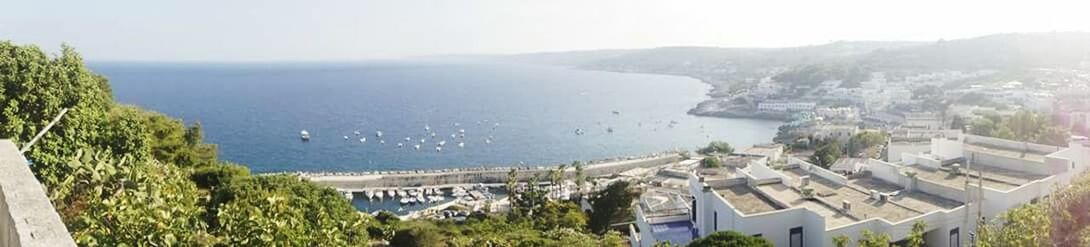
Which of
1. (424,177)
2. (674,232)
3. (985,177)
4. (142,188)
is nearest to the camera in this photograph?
(142,188)

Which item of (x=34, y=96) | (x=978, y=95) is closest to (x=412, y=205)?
(x=34, y=96)

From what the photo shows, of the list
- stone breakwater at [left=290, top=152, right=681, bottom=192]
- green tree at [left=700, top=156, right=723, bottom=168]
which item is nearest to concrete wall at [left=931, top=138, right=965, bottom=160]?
green tree at [left=700, top=156, right=723, bottom=168]

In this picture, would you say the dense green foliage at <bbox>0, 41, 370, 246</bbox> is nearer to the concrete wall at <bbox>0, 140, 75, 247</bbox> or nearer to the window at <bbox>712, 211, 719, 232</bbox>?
the concrete wall at <bbox>0, 140, 75, 247</bbox>

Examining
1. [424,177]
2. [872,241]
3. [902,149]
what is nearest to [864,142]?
[902,149]

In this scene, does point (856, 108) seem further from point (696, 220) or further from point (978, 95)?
point (696, 220)

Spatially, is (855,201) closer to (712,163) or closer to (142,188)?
(142,188)

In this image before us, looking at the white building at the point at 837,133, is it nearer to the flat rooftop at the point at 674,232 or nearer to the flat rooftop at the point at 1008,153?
the flat rooftop at the point at 1008,153
